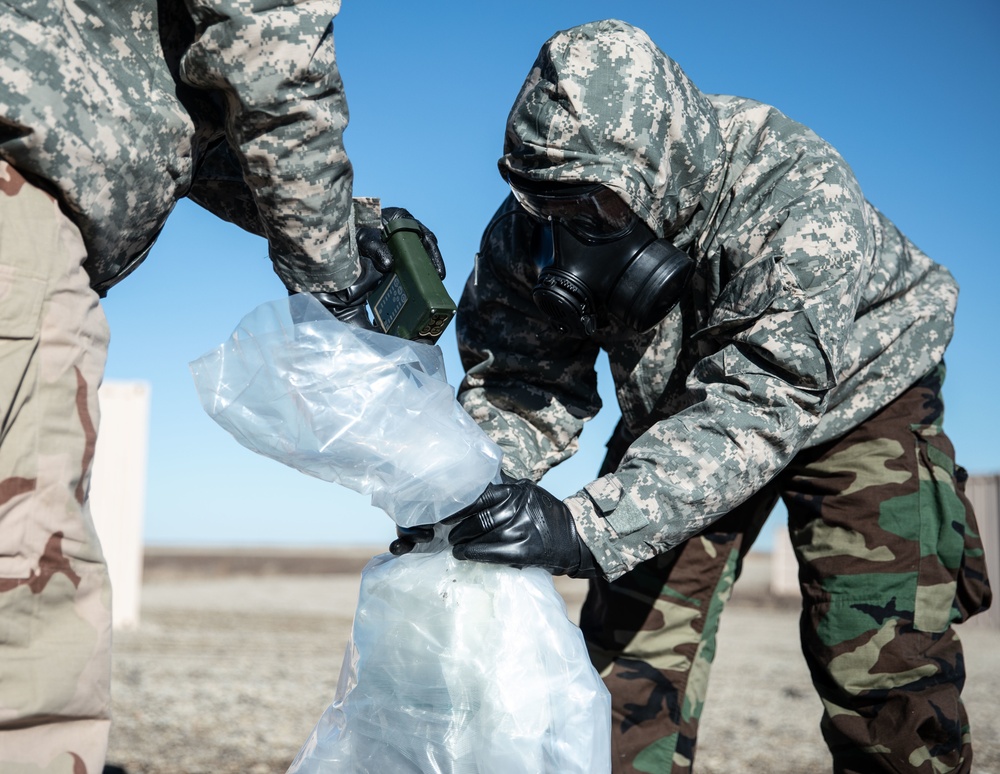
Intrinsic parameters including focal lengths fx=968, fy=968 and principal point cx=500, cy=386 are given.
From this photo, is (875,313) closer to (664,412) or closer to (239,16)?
(664,412)

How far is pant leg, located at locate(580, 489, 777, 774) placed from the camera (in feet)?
9.04

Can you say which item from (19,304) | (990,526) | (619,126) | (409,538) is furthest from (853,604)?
(990,526)

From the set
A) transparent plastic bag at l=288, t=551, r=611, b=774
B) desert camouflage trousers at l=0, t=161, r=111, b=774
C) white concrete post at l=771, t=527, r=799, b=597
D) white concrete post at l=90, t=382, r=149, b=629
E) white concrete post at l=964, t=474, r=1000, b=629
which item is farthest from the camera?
white concrete post at l=771, t=527, r=799, b=597

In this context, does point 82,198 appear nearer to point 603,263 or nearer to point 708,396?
point 603,263

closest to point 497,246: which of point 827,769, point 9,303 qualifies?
point 9,303

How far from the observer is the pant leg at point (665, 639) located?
2.76 meters

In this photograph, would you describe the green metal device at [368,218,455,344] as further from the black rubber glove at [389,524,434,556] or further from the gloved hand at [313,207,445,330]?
the black rubber glove at [389,524,434,556]

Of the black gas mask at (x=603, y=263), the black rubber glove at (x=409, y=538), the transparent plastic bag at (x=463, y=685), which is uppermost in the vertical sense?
the black gas mask at (x=603, y=263)

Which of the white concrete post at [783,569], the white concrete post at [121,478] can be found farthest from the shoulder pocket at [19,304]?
the white concrete post at [783,569]

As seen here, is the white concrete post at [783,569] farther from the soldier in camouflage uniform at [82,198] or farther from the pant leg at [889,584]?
the soldier in camouflage uniform at [82,198]

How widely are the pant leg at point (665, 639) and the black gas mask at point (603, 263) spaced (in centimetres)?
82

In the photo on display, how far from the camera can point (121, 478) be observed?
10.4m

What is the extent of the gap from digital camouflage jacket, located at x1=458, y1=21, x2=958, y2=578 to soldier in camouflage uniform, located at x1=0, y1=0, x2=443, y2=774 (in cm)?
73

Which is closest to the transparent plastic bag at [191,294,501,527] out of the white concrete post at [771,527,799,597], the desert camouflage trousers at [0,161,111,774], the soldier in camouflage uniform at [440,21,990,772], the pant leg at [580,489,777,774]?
the soldier in camouflage uniform at [440,21,990,772]
